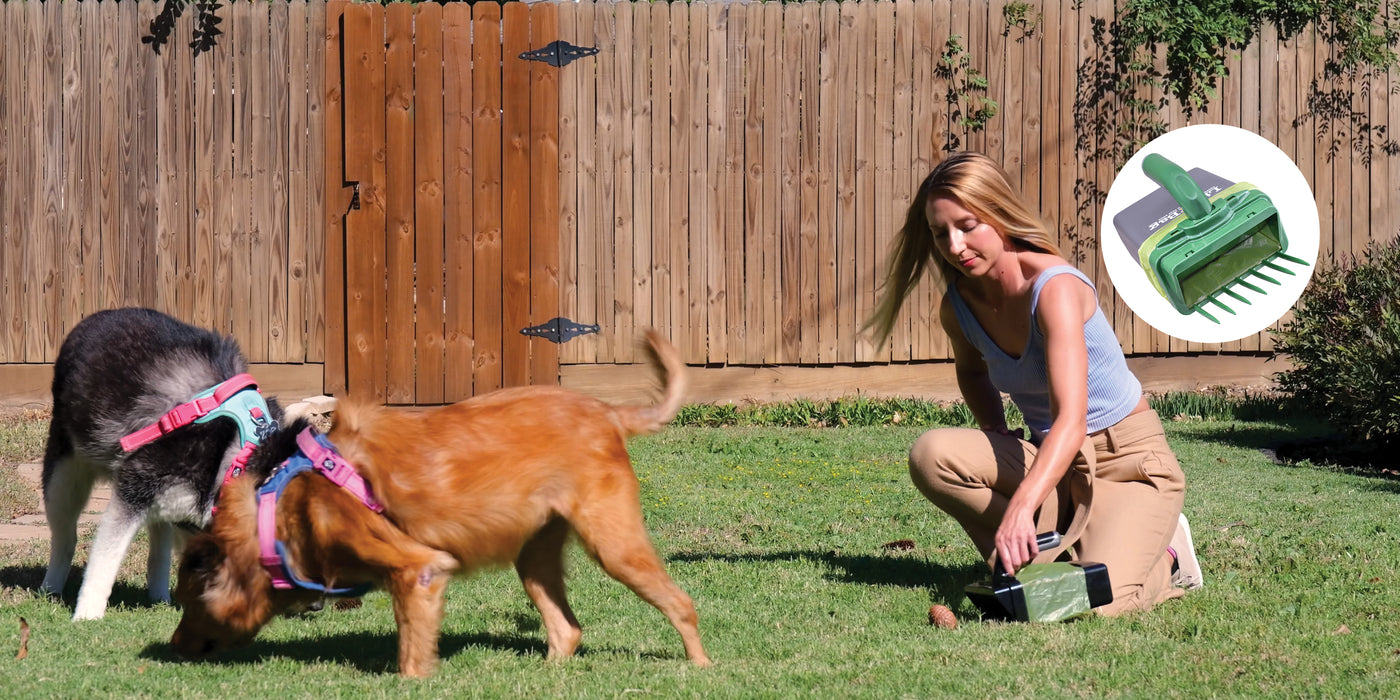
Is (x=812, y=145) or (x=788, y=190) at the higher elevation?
(x=812, y=145)

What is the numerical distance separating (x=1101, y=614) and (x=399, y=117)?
6358 mm

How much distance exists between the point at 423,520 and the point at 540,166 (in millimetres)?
5876

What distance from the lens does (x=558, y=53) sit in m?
9.40

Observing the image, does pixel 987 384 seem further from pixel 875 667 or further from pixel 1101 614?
pixel 875 667

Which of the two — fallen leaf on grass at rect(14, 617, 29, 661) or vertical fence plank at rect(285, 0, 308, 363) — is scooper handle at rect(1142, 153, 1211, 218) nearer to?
vertical fence plank at rect(285, 0, 308, 363)

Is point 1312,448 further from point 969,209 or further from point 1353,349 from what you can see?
point 969,209

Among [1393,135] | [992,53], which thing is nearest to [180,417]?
[992,53]

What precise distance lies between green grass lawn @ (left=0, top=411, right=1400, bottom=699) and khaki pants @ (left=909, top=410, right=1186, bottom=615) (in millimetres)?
178

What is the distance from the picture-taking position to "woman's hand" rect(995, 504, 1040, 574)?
4062 mm

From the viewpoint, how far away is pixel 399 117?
9.34 metres

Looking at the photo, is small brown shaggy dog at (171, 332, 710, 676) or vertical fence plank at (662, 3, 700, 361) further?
vertical fence plank at (662, 3, 700, 361)

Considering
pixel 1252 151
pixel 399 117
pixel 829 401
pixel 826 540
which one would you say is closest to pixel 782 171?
pixel 829 401

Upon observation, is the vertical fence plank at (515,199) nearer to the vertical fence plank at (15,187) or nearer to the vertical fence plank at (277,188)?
the vertical fence plank at (277,188)

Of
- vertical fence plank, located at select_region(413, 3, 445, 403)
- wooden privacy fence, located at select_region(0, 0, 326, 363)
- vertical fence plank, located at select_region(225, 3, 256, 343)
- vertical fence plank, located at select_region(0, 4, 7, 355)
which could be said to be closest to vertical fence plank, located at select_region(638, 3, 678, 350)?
vertical fence plank, located at select_region(413, 3, 445, 403)
